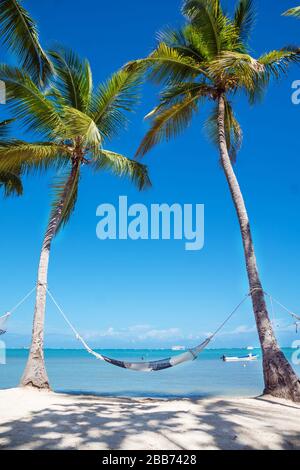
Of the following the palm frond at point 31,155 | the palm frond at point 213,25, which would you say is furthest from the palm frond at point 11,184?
the palm frond at point 213,25

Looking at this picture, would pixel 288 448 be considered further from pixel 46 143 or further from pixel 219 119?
pixel 46 143

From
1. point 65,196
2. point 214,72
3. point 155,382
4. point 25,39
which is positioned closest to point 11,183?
point 65,196

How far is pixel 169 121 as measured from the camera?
835 cm

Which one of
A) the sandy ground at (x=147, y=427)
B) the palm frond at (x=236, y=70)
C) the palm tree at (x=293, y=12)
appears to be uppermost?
the palm tree at (x=293, y=12)

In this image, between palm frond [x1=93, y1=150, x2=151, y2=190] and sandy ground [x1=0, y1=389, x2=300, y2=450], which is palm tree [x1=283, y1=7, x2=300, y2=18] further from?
sandy ground [x1=0, y1=389, x2=300, y2=450]

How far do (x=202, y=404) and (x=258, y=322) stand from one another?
1.64 metres

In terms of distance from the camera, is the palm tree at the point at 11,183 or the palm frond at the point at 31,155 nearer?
the palm frond at the point at 31,155

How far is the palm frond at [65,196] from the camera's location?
26.2ft

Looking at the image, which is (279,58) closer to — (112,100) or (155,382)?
(112,100)

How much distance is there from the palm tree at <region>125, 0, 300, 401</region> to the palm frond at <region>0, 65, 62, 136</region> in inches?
67.5

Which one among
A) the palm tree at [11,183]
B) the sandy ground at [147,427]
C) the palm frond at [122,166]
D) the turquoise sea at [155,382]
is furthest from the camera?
the turquoise sea at [155,382]

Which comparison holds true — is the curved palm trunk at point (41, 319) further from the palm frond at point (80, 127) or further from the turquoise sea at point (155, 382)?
the turquoise sea at point (155, 382)

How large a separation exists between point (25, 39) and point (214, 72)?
3.32 meters

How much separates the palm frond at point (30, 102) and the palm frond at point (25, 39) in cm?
21
